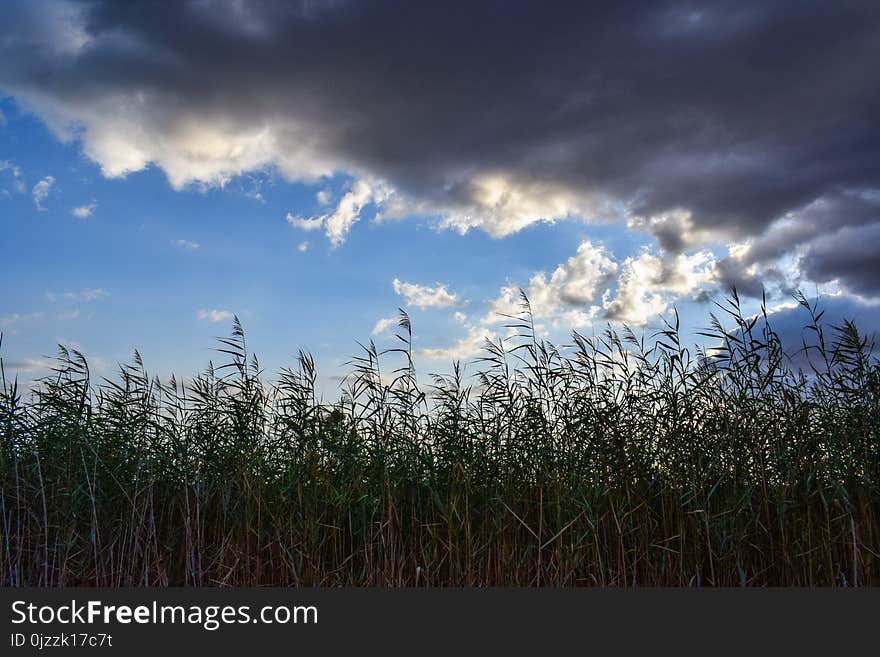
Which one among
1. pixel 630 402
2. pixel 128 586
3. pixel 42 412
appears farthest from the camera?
pixel 42 412

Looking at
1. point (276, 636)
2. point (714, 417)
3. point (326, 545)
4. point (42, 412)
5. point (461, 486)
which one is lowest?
point (276, 636)

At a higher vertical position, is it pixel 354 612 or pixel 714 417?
pixel 714 417

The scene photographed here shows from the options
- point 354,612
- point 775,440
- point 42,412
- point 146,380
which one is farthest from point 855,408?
Result: point 42,412

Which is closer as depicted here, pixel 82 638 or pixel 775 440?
pixel 82 638

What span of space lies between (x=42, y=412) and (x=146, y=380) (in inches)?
43.3

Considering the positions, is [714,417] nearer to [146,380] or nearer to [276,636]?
[276,636]

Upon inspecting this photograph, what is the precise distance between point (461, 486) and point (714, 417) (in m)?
2.52

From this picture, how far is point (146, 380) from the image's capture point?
7375mm

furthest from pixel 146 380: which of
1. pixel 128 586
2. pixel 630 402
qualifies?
pixel 630 402

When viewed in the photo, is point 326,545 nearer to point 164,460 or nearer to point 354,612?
point 354,612

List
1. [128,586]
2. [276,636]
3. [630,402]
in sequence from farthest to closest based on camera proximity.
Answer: [630,402]
[128,586]
[276,636]

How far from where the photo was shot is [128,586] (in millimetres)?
6121

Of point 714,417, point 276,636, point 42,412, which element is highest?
point 42,412

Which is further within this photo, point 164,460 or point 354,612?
point 164,460
